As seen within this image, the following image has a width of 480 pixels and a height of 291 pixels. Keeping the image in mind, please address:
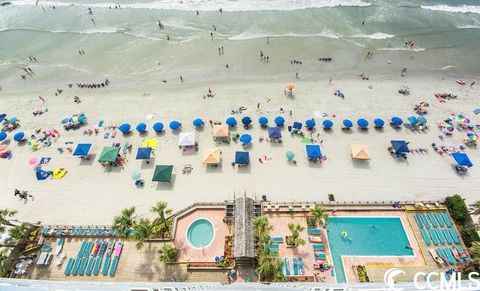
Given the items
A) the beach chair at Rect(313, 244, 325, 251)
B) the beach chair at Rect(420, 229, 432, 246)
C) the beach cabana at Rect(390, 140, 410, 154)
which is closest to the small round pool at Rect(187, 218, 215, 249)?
the beach chair at Rect(313, 244, 325, 251)

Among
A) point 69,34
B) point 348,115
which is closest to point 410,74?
point 348,115

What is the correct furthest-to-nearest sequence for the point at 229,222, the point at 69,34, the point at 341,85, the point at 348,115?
the point at 69,34, the point at 341,85, the point at 348,115, the point at 229,222

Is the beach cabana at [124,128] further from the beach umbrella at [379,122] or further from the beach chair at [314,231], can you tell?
the beach umbrella at [379,122]

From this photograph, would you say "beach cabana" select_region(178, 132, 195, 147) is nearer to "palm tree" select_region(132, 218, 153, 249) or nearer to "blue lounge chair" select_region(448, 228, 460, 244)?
"palm tree" select_region(132, 218, 153, 249)

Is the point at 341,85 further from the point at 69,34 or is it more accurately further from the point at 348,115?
the point at 69,34

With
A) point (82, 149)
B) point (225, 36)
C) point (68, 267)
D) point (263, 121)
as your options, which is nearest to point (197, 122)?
point (263, 121)
